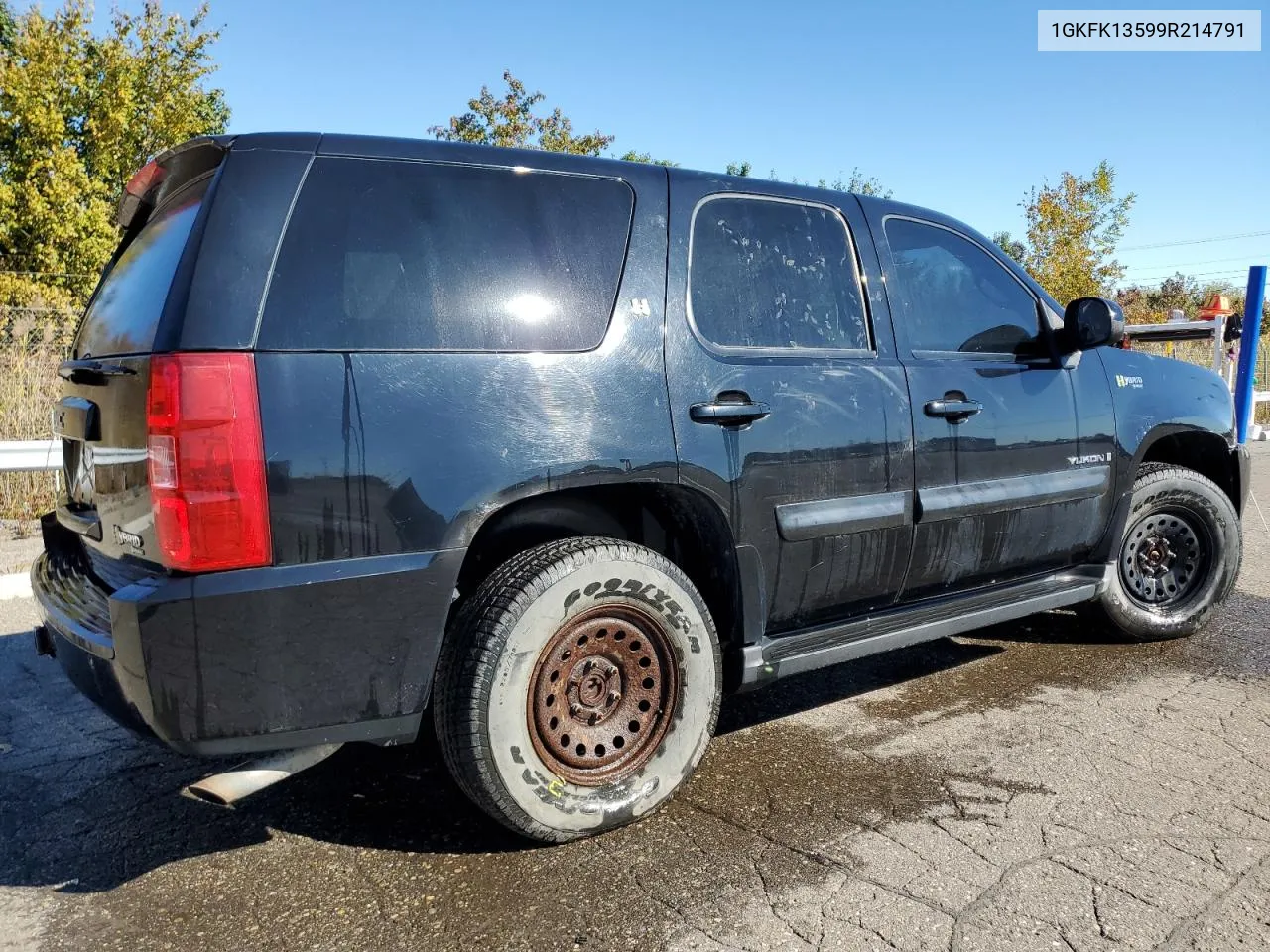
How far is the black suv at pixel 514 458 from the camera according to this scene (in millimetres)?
2207

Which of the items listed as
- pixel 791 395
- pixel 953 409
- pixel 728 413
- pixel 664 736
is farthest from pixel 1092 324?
pixel 664 736

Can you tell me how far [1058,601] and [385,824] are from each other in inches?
106

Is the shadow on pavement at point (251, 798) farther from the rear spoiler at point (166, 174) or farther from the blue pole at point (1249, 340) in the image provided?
the blue pole at point (1249, 340)

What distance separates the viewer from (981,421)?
138 inches

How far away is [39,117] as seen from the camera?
19.7m

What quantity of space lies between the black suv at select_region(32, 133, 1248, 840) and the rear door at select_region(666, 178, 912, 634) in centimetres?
1

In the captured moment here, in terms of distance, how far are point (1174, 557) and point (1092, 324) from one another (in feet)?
4.69

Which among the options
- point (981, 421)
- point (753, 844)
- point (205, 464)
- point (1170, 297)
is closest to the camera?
point (205, 464)

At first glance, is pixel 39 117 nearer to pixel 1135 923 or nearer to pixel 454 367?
pixel 454 367

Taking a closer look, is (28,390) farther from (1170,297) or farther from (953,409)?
(1170,297)

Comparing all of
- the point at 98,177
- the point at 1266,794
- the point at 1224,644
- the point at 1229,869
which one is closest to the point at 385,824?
the point at 1229,869

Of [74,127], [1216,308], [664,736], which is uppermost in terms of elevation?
[74,127]

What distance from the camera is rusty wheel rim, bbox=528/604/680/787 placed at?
2.59m

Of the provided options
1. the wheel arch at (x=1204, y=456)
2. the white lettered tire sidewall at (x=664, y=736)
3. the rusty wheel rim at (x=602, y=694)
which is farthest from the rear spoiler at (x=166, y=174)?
the wheel arch at (x=1204, y=456)
